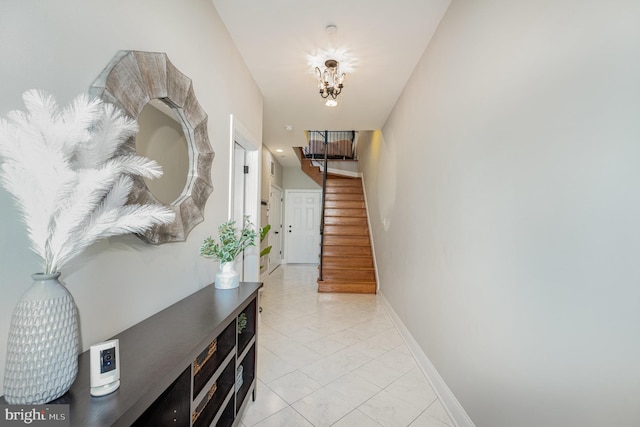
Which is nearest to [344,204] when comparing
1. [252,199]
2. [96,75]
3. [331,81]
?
[252,199]

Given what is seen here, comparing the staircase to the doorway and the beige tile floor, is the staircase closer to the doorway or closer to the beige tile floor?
the beige tile floor

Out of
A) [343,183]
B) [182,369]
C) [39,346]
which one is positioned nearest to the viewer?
[39,346]

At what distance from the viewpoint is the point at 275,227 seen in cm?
698

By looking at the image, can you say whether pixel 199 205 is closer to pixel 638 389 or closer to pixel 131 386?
pixel 131 386

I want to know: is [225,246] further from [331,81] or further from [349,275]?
[349,275]

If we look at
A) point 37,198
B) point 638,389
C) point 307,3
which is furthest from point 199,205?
point 638,389

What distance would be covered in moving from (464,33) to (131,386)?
2359 mm

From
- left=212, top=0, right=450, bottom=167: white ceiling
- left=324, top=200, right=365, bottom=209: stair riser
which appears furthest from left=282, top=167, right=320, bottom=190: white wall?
left=212, top=0, right=450, bottom=167: white ceiling

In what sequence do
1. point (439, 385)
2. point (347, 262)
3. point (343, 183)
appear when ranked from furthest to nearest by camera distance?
point (343, 183)
point (347, 262)
point (439, 385)

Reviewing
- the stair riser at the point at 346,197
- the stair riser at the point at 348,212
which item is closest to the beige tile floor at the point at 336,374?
the stair riser at the point at 348,212

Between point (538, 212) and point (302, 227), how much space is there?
268 inches

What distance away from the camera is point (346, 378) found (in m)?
2.18

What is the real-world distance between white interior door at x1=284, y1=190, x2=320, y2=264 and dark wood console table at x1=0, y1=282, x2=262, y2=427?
5822 mm

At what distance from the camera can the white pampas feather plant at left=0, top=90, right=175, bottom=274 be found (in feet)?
2.01
